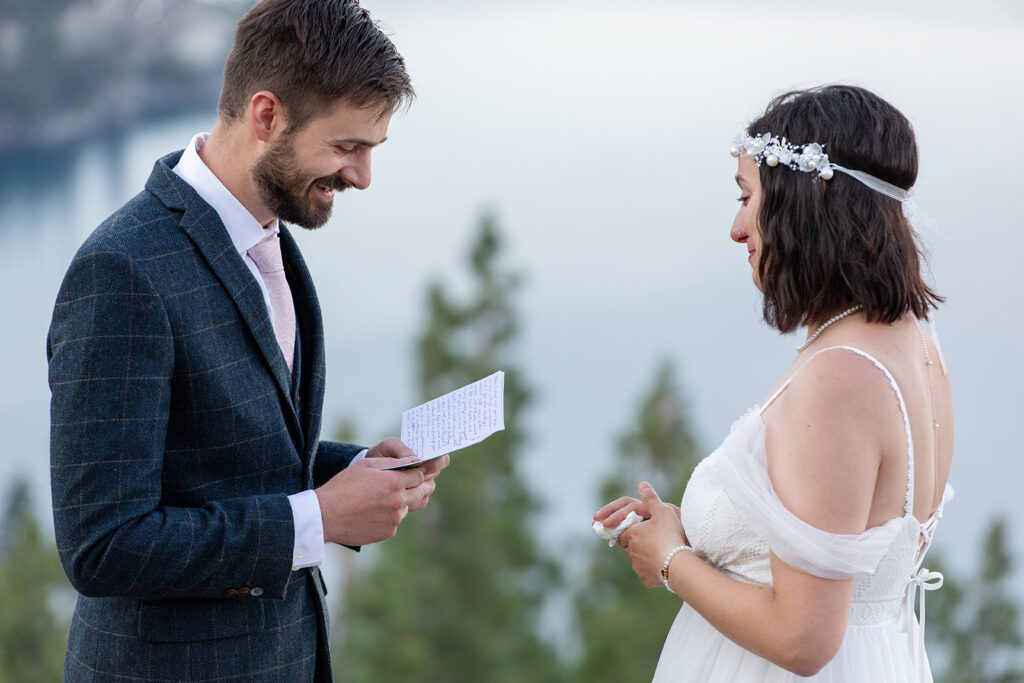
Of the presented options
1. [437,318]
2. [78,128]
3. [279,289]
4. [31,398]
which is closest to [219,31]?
[78,128]

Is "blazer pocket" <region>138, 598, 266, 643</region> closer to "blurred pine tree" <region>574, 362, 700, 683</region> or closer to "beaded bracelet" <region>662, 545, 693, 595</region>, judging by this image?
"beaded bracelet" <region>662, 545, 693, 595</region>

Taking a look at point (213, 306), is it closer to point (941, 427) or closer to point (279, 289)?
point (279, 289)

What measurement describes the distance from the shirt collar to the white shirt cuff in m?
0.47

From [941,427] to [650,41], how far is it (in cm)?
2542

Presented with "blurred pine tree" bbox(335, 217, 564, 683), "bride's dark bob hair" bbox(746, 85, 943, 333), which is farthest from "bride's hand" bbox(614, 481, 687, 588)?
"blurred pine tree" bbox(335, 217, 564, 683)

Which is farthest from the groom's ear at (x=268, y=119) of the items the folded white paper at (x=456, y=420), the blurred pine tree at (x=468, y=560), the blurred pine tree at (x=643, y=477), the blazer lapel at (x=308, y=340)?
the blurred pine tree at (x=468, y=560)

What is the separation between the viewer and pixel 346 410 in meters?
12.0

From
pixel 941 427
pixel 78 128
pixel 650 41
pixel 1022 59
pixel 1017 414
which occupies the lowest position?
pixel 1017 414

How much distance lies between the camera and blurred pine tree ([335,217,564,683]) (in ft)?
31.0

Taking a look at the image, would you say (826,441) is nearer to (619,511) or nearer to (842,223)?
(842,223)

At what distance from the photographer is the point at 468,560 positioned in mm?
10438

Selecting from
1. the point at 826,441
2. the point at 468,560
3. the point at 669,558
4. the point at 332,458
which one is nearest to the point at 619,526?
the point at 669,558

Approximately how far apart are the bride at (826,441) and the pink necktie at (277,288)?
772mm

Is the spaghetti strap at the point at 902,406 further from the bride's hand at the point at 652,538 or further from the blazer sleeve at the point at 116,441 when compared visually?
the blazer sleeve at the point at 116,441
